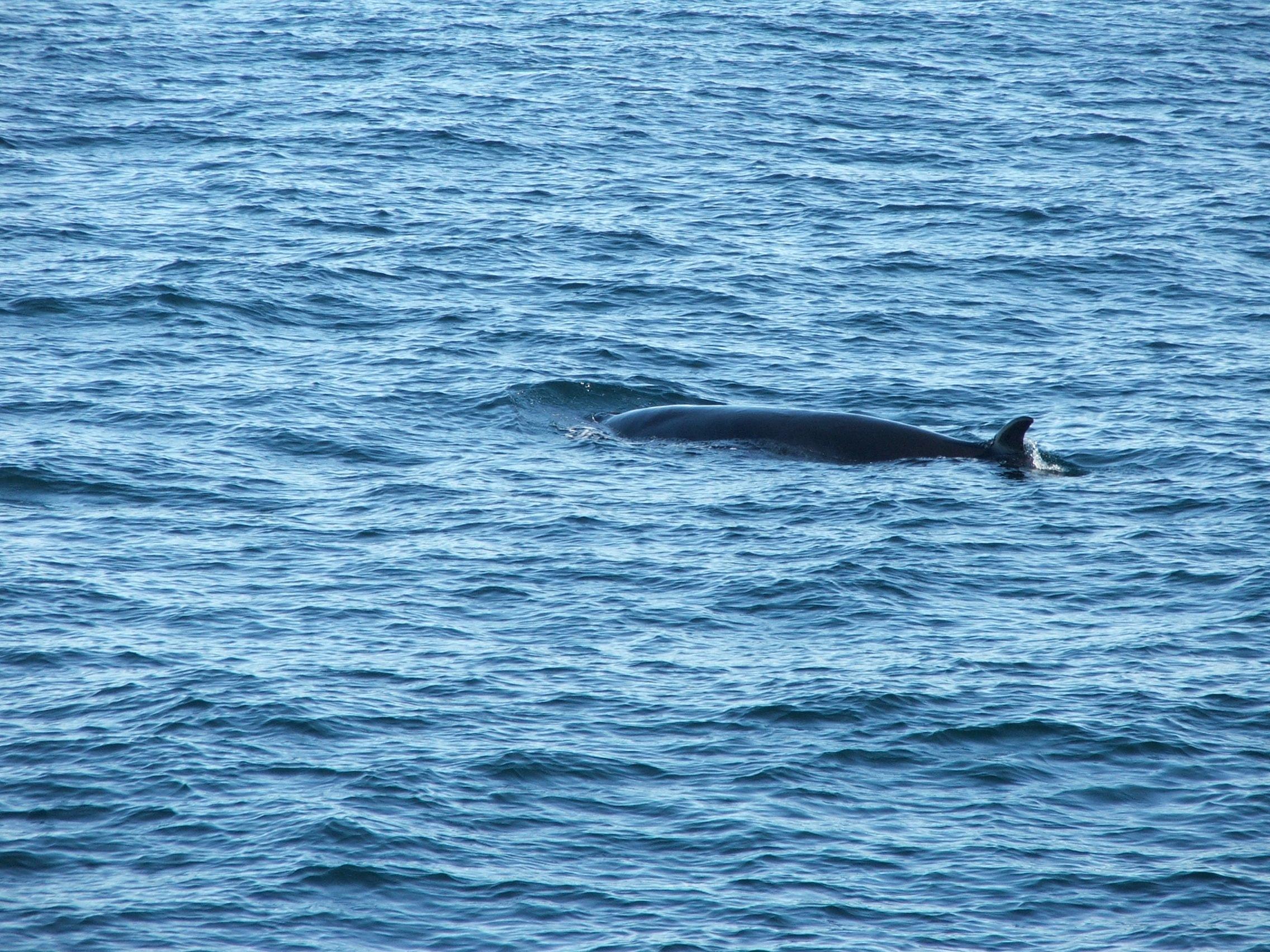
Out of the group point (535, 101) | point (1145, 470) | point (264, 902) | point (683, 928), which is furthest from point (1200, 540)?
point (535, 101)

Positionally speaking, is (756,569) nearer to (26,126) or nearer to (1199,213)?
(1199,213)

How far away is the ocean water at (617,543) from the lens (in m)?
14.1

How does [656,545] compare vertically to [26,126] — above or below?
below

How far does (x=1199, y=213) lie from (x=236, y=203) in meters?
20.9

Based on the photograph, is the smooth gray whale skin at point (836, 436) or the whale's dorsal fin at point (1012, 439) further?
the smooth gray whale skin at point (836, 436)

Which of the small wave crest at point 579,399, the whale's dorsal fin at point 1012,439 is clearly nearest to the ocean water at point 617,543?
the small wave crest at point 579,399

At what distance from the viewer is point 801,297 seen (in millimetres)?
31656

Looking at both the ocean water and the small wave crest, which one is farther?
the small wave crest

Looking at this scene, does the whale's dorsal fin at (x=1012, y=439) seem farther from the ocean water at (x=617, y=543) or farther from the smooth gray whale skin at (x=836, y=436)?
the ocean water at (x=617, y=543)

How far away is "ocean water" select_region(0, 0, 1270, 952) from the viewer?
14.1 meters

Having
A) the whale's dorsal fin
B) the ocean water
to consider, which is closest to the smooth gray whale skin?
the whale's dorsal fin

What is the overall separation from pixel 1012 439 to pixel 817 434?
8.62 ft

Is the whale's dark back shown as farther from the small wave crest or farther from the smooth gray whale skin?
the small wave crest

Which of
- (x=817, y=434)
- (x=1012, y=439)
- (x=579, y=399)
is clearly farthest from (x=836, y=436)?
(x=579, y=399)
